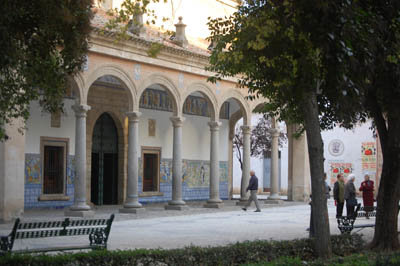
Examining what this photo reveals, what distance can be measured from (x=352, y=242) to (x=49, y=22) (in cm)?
633

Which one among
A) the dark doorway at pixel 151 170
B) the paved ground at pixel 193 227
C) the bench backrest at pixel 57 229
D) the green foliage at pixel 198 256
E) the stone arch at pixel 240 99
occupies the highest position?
the stone arch at pixel 240 99

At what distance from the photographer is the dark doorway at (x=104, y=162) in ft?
82.3

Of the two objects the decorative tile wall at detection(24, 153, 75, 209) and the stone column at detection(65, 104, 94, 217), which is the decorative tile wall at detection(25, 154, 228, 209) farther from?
the stone column at detection(65, 104, 94, 217)

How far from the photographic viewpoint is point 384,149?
1220cm

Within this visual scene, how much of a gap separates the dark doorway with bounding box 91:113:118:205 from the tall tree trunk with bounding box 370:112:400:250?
1502 centimetres

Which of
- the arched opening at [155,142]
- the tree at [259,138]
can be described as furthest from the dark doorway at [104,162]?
the tree at [259,138]

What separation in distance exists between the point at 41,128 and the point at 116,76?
376 cm

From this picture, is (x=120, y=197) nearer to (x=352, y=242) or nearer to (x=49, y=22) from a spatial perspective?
(x=352, y=242)

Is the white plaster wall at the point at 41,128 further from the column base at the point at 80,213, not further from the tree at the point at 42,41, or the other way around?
the tree at the point at 42,41

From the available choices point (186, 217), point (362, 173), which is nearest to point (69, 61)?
point (186, 217)

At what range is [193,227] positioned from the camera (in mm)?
17016

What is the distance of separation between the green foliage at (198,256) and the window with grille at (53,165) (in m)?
14.1

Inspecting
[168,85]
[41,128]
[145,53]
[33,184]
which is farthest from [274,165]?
[33,184]

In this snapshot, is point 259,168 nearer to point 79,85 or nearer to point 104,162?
point 104,162
